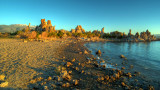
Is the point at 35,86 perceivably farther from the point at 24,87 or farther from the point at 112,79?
the point at 112,79

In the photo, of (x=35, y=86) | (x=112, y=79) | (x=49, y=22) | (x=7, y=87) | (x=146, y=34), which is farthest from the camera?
(x=146, y=34)

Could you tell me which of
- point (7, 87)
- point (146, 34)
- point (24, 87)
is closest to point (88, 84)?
point (24, 87)

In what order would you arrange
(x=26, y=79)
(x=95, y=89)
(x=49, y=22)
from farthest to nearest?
(x=49, y=22), (x=26, y=79), (x=95, y=89)

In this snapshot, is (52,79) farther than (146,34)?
No

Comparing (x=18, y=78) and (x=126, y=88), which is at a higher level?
(x=18, y=78)

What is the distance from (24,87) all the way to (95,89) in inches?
240

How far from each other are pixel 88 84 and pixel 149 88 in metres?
6.29

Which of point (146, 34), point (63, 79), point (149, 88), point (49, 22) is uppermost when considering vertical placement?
point (49, 22)

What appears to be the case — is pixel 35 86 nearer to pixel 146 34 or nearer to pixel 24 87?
pixel 24 87

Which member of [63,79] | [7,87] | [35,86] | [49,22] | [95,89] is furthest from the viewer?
[49,22]

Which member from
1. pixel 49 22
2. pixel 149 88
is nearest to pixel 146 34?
pixel 49 22

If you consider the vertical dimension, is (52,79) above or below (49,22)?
below

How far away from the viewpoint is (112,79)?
9227 millimetres

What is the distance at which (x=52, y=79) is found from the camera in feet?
26.5
